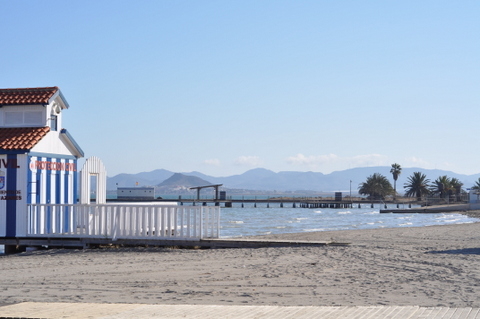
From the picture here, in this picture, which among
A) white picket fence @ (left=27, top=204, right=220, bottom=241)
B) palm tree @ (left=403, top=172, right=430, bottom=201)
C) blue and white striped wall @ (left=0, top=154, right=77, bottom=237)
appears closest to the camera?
white picket fence @ (left=27, top=204, right=220, bottom=241)

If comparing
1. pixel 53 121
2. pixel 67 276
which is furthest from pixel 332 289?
pixel 53 121

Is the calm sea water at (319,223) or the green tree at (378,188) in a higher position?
the green tree at (378,188)

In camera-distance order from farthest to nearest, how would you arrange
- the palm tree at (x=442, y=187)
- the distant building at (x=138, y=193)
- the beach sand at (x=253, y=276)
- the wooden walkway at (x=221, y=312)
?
1. the distant building at (x=138, y=193)
2. the palm tree at (x=442, y=187)
3. the beach sand at (x=253, y=276)
4. the wooden walkway at (x=221, y=312)

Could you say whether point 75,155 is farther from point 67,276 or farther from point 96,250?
point 67,276

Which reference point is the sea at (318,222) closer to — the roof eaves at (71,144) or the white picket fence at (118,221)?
Answer: the roof eaves at (71,144)

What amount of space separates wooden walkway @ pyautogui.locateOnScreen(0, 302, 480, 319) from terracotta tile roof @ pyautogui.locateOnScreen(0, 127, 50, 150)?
1030 centimetres

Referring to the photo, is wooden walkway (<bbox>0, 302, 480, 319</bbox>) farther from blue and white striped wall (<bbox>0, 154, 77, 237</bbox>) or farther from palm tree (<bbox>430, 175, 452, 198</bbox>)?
palm tree (<bbox>430, 175, 452, 198</bbox>)

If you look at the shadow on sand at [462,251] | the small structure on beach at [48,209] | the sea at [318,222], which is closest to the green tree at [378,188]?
the sea at [318,222]

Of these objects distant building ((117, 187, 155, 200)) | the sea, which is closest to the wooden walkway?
the sea

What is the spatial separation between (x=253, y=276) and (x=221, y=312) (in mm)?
3979

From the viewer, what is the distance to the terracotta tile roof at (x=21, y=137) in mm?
18016

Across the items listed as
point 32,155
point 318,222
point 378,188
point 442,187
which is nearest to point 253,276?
point 32,155

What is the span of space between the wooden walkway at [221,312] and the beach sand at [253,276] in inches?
32.8

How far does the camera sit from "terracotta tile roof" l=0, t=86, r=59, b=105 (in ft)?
63.5
